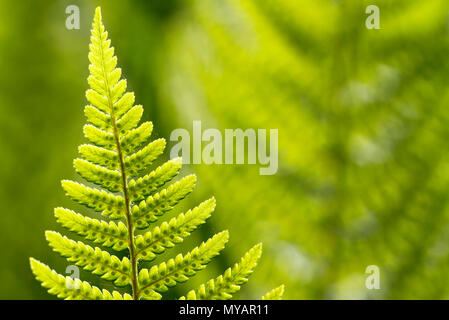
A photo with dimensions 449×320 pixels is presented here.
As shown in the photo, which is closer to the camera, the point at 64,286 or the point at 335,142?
the point at 64,286

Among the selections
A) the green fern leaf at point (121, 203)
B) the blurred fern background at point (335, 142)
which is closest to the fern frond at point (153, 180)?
the green fern leaf at point (121, 203)

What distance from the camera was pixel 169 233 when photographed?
0.30 meters

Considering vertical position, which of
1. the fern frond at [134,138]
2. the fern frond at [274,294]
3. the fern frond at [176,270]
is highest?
the fern frond at [134,138]

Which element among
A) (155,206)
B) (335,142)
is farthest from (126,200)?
(335,142)

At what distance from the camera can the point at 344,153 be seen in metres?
0.58

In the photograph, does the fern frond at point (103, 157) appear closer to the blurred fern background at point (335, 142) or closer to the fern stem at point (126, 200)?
the fern stem at point (126, 200)

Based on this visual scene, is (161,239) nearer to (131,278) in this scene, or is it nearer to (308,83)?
(131,278)

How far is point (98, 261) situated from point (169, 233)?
0.05 m

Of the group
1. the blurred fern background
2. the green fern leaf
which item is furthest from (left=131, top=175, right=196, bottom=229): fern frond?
the blurred fern background

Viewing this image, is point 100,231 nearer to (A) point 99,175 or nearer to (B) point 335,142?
(A) point 99,175

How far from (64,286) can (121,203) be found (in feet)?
0.20

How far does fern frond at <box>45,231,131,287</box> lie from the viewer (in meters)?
0.29

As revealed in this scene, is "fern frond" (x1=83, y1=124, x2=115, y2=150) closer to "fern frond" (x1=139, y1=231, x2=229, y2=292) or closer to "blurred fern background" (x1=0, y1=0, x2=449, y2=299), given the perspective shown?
"fern frond" (x1=139, y1=231, x2=229, y2=292)

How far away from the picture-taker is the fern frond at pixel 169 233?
29 cm
